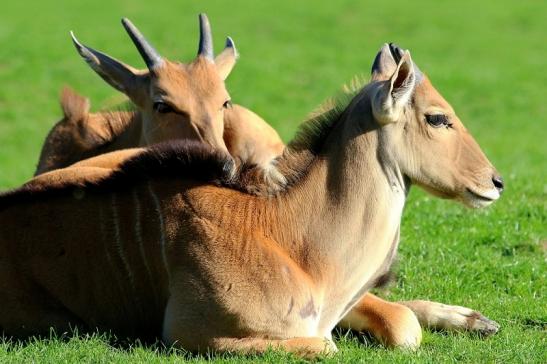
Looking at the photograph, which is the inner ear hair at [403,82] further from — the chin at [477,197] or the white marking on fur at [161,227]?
the white marking on fur at [161,227]

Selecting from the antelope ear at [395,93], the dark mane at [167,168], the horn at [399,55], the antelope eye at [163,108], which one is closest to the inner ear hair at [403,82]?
the antelope ear at [395,93]

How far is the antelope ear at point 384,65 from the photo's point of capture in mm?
7098

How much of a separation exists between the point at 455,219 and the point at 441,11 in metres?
22.5

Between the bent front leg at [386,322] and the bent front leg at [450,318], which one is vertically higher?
the bent front leg at [386,322]

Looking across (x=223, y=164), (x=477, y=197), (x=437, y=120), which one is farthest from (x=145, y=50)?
(x=477, y=197)

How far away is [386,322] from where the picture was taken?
702cm

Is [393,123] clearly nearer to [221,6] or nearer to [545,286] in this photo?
[545,286]

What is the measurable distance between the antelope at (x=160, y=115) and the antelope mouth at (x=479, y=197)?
242 centimetres

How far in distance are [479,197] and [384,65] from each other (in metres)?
1.02

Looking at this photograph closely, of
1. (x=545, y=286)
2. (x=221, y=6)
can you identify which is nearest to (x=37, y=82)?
(x=221, y=6)

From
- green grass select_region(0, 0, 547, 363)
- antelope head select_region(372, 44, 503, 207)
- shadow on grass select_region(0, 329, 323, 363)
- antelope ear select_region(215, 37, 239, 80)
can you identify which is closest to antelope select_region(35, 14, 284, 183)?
antelope ear select_region(215, 37, 239, 80)

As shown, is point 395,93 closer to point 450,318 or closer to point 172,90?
point 450,318

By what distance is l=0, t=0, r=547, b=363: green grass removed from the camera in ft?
23.2

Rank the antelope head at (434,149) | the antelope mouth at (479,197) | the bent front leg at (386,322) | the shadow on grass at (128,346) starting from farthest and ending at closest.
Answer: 1. the bent front leg at (386,322)
2. the antelope mouth at (479,197)
3. the antelope head at (434,149)
4. the shadow on grass at (128,346)
